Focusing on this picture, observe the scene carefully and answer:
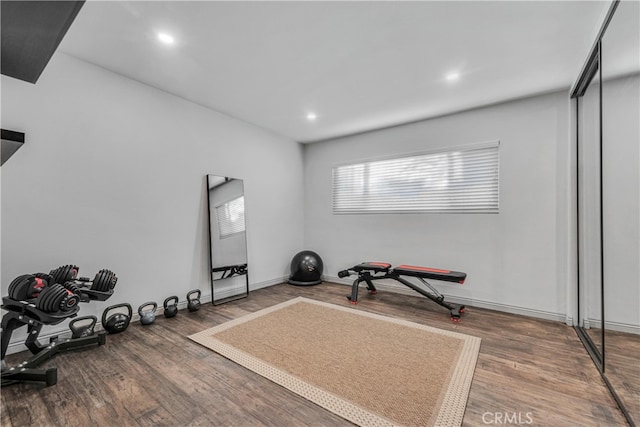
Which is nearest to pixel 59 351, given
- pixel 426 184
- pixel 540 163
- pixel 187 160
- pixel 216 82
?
pixel 187 160

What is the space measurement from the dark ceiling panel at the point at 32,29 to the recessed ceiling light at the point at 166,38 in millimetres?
1994

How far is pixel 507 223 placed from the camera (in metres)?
3.39

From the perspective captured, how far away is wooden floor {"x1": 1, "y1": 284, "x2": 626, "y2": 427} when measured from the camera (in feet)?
5.16

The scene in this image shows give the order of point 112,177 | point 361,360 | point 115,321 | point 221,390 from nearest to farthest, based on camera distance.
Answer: point 221,390 < point 361,360 < point 115,321 < point 112,177

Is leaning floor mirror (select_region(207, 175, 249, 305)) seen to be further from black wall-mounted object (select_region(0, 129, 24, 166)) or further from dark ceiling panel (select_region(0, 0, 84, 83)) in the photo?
dark ceiling panel (select_region(0, 0, 84, 83))

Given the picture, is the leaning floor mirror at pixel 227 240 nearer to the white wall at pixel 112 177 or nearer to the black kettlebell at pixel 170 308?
the white wall at pixel 112 177

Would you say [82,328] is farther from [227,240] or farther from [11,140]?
[11,140]

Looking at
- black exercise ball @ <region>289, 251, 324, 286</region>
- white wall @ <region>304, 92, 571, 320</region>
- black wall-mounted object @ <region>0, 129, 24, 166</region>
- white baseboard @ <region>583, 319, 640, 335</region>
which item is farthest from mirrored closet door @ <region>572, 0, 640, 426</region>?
black exercise ball @ <region>289, 251, 324, 286</region>

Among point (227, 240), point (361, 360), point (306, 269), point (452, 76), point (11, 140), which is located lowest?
point (361, 360)

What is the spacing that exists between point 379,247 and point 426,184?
118 centimetres

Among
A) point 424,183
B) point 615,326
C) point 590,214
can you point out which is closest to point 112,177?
point 424,183

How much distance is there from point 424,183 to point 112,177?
3.75 m

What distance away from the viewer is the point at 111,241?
9.23ft

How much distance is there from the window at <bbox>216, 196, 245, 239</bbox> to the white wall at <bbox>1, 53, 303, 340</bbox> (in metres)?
0.21
